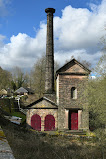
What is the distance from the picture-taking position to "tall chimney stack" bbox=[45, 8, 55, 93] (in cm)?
2066

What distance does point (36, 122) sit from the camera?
1703 cm

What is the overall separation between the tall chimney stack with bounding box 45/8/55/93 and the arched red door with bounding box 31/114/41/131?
4319 millimetres

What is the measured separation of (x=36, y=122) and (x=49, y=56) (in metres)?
9.01

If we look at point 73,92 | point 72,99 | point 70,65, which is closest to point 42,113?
point 72,99

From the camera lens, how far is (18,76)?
182 feet

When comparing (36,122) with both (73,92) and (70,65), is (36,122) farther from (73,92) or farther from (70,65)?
(70,65)

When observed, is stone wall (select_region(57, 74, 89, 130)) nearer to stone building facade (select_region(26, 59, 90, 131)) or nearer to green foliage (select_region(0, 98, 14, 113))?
stone building facade (select_region(26, 59, 90, 131))

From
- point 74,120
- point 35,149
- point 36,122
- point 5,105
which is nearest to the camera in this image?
point 35,149

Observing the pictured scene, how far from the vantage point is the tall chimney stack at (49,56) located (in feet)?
67.8

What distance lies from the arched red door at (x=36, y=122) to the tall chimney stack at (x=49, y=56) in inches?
170

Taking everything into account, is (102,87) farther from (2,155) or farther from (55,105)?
(2,155)

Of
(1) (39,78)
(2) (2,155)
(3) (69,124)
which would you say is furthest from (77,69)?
(1) (39,78)

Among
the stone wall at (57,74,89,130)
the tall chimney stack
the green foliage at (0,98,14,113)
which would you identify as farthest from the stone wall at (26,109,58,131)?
the green foliage at (0,98,14,113)

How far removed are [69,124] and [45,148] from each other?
10.4m
